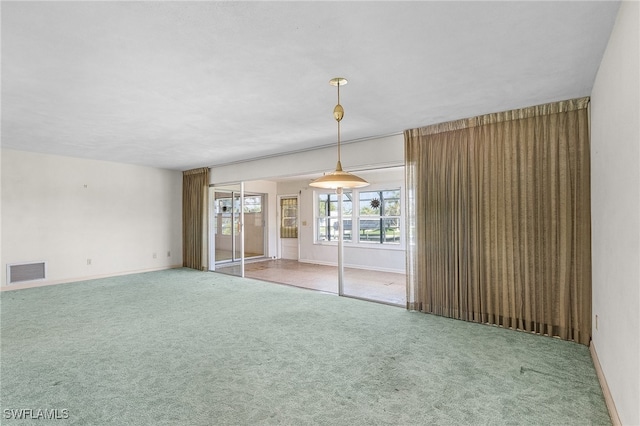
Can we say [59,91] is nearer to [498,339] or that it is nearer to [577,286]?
[498,339]

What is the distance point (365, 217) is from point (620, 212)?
6.42 metres

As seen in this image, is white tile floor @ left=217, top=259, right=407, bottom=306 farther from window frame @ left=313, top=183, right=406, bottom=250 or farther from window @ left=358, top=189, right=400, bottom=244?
window @ left=358, top=189, right=400, bottom=244

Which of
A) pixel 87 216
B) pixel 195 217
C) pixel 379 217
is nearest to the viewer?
pixel 87 216

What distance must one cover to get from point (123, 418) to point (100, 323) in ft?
7.54

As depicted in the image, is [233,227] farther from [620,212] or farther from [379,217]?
[620,212]

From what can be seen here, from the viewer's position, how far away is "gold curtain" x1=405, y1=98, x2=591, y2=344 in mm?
3406

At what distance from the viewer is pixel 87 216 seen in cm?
668

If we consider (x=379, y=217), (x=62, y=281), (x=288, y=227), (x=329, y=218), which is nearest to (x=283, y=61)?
(x=379, y=217)

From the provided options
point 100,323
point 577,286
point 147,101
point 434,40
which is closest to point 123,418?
point 100,323

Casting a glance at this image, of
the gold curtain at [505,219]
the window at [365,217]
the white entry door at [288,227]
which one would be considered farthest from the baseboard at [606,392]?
the white entry door at [288,227]

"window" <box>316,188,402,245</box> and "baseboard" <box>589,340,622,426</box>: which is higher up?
"window" <box>316,188,402,245</box>

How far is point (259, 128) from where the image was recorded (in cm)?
448

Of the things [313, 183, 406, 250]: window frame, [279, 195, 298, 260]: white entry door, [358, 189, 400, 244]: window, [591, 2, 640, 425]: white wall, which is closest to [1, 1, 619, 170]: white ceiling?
[591, 2, 640, 425]: white wall

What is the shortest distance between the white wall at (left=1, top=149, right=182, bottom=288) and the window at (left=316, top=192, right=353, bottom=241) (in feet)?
11.9
